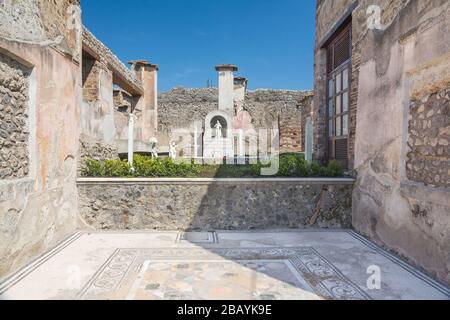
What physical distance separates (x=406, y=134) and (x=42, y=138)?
15.8 ft

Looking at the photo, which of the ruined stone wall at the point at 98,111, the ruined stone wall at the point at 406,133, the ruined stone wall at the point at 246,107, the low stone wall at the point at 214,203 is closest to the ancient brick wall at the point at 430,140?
the ruined stone wall at the point at 406,133

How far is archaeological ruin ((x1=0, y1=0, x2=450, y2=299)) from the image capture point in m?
3.41

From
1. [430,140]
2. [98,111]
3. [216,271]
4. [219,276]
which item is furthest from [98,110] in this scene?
[430,140]

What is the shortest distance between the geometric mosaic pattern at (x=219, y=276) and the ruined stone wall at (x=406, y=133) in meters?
1.10

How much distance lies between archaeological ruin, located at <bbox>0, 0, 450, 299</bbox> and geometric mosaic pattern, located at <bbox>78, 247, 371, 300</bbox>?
10 cm

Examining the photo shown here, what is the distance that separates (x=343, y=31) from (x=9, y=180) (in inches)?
247

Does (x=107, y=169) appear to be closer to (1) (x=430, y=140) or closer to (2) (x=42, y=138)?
(2) (x=42, y=138)

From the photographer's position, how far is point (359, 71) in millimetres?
5293

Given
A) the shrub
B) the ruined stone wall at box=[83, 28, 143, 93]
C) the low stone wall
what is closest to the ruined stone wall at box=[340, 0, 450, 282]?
the low stone wall

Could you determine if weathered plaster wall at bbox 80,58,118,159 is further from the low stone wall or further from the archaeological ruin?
the low stone wall

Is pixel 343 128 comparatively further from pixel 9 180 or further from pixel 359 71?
pixel 9 180

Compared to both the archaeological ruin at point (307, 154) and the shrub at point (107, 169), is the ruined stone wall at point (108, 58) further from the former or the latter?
the shrub at point (107, 169)
